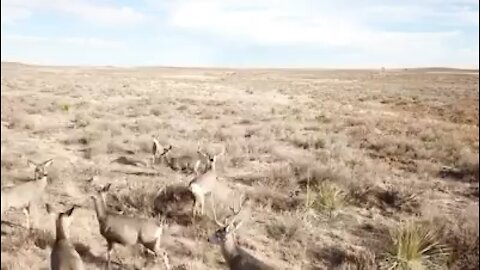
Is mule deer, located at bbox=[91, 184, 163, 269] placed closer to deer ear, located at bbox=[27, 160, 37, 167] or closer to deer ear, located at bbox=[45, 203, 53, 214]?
deer ear, located at bbox=[45, 203, 53, 214]

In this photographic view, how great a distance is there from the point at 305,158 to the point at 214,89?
0.70 meters

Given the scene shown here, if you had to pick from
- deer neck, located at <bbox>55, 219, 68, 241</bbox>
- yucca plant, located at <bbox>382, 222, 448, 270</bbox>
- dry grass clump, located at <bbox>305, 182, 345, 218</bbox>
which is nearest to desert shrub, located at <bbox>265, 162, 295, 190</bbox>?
dry grass clump, located at <bbox>305, 182, 345, 218</bbox>

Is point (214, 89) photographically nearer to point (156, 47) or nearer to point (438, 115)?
point (156, 47)

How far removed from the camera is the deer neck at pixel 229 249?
436 cm

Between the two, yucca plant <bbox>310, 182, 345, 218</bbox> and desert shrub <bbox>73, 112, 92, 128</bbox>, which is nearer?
desert shrub <bbox>73, 112, 92, 128</bbox>

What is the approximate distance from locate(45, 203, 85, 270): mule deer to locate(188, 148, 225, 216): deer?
758 millimetres

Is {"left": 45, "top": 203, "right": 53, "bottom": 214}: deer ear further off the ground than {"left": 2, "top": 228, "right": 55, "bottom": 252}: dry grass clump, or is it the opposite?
{"left": 45, "top": 203, "right": 53, "bottom": 214}: deer ear

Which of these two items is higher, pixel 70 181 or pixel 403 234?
pixel 70 181

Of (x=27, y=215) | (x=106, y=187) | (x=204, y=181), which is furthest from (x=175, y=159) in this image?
(x=27, y=215)

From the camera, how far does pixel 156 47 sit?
4.43 m

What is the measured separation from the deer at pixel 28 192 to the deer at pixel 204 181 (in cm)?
87

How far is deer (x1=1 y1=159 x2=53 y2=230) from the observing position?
400 centimetres

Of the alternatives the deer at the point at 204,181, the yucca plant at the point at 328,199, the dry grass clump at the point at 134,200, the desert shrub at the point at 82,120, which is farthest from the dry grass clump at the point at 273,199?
the desert shrub at the point at 82,120

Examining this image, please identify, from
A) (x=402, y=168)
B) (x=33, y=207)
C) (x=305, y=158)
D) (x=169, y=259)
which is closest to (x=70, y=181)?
(x=33, y=207)
